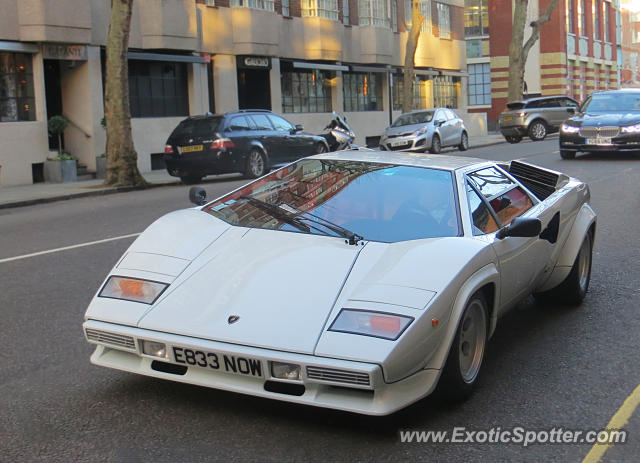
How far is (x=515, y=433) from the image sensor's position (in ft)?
13.0

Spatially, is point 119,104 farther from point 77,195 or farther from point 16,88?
point 16,88

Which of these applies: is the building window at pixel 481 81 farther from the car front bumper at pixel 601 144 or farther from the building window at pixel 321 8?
the car front bumper at pixel 601 144

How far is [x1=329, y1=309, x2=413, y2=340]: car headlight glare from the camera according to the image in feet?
12.3

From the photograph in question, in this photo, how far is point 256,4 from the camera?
1153 inches

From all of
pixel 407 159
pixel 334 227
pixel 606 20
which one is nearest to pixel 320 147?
pixel 407 159

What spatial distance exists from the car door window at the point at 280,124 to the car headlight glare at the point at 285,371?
17521mm

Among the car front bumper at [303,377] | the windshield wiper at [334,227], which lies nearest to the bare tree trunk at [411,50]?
the windshield wiper at [334,227]

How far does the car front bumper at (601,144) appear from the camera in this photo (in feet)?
65.1

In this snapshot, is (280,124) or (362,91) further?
(362,91)

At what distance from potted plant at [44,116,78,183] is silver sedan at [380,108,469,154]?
982 cm

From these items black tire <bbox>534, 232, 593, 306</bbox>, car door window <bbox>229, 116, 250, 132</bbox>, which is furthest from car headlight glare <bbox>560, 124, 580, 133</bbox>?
black tire <bbox>534, 232, 593, 306</bbox>

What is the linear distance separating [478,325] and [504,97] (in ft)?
172

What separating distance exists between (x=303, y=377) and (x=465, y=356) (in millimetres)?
1081

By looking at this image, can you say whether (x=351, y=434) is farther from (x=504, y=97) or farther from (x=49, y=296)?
(x=504, y=97)
